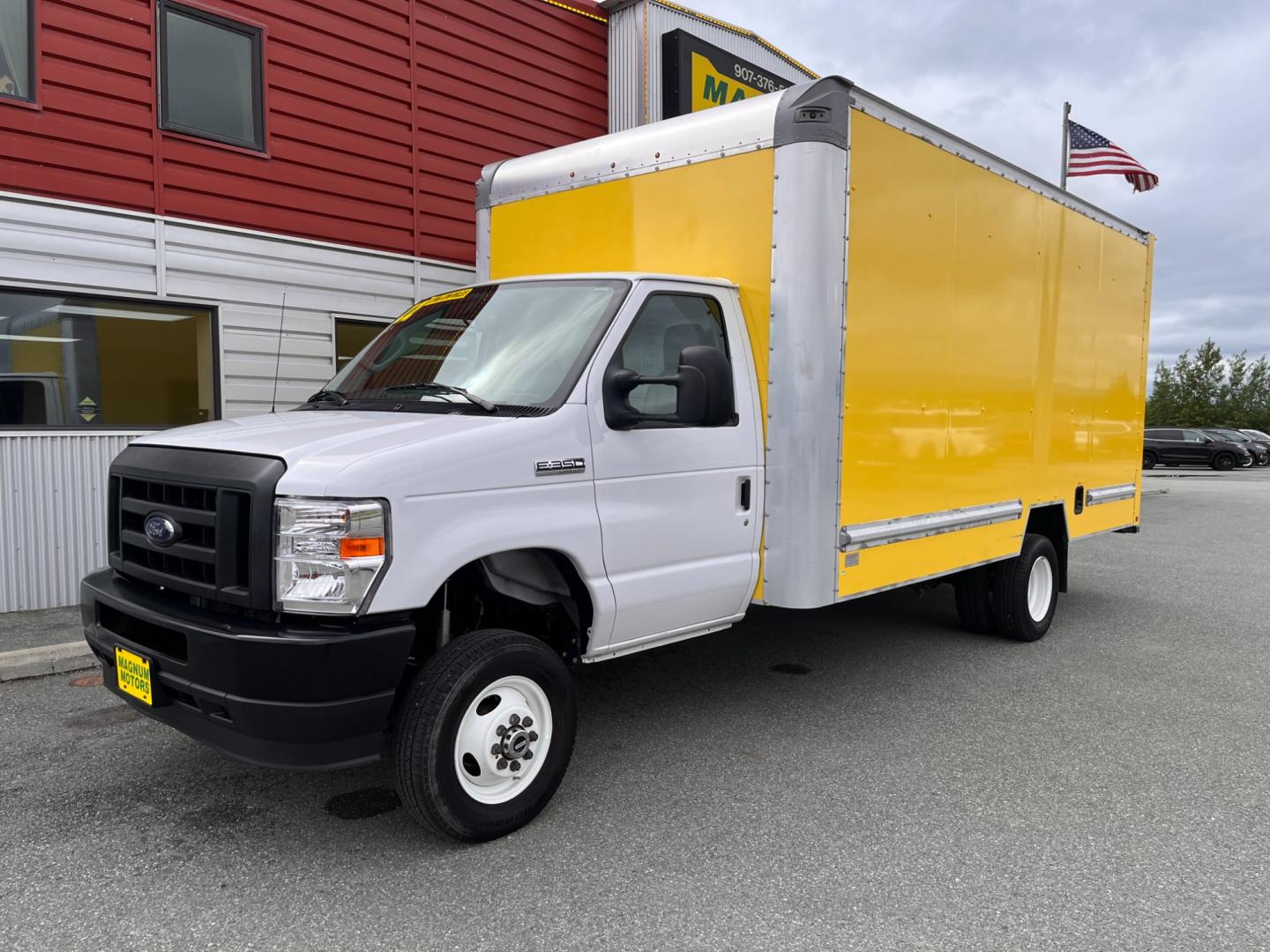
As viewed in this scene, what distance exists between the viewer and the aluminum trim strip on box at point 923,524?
15.3 feet

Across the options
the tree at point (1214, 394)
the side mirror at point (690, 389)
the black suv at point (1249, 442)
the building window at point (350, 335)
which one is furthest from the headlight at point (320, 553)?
the tree at point (1214, 394)

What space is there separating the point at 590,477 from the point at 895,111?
267cm

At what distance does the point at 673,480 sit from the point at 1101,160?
46.4 ft

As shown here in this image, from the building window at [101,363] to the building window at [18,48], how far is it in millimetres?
1527

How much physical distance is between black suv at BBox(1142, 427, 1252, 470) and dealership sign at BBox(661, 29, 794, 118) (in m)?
30.5

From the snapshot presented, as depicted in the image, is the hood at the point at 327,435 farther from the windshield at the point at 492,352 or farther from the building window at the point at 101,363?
the building window at the point at 101,363

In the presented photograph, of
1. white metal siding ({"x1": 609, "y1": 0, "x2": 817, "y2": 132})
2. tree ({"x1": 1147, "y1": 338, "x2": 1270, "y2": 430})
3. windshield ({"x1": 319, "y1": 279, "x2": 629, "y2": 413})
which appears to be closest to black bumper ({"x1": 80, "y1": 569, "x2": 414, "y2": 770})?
windshield ({"x1": 319, "y1": 279, "x2": 629, "y2": 413})

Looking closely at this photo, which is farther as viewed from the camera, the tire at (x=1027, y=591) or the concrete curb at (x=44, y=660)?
the tire at (x=1027, y=591)

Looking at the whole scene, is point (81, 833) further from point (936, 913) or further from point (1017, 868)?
point (1017, 868)

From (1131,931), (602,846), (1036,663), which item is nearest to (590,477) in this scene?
(602,846)

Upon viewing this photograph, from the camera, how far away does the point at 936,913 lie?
9.96 ft

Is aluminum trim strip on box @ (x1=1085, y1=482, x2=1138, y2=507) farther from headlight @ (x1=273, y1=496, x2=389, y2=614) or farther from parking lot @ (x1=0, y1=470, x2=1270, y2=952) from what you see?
headlight @ (x1=273, y1=496, x2=389, y2=614)

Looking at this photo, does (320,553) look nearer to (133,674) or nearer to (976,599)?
(133,674)

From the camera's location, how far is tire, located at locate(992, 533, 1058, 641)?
6.44 m
